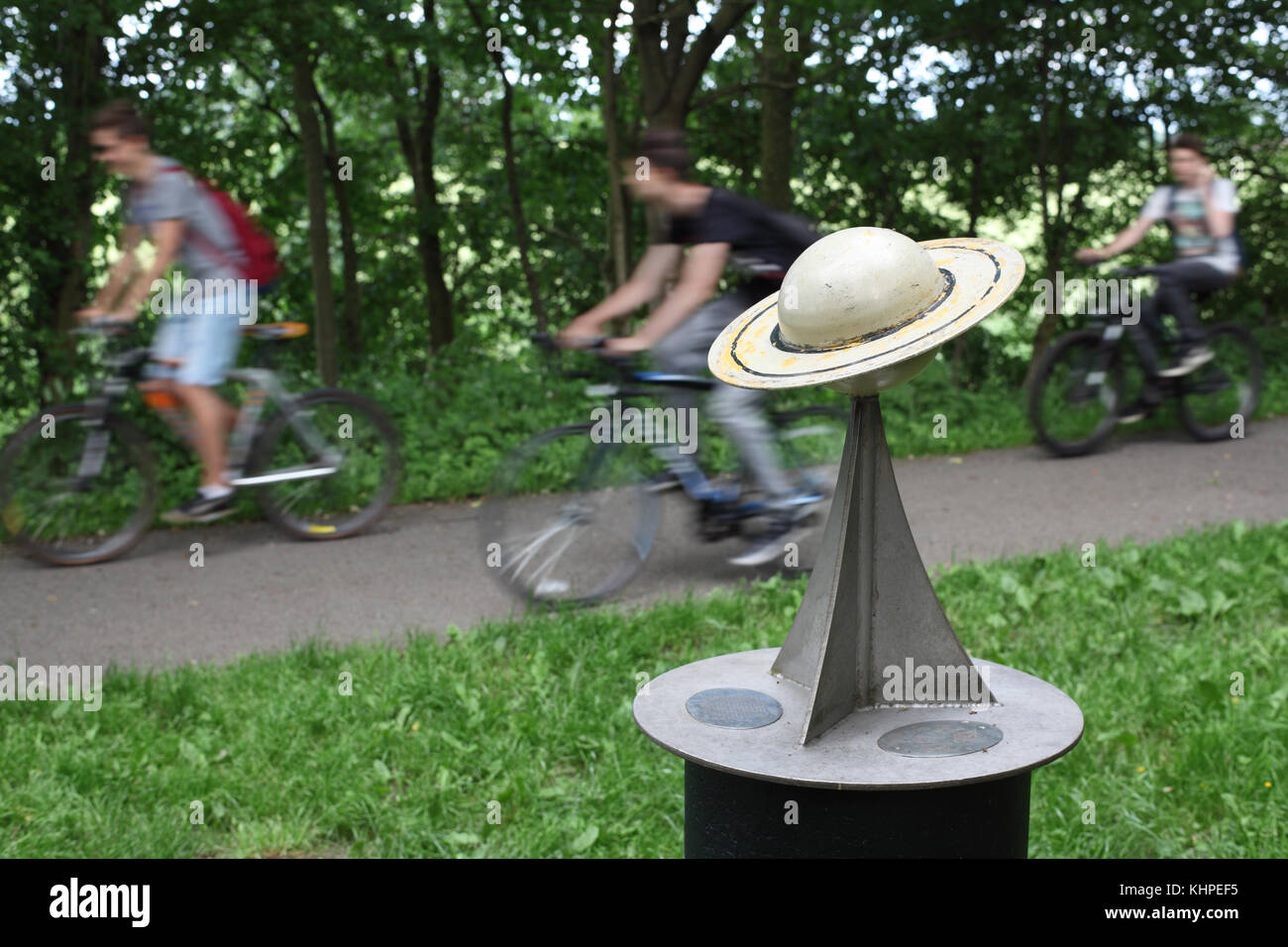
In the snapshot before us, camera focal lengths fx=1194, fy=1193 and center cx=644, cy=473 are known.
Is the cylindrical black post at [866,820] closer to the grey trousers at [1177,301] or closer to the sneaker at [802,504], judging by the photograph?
the sneaker at [802,504]

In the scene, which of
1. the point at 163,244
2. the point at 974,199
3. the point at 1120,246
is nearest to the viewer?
the point at 163,244

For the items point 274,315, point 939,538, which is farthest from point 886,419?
point 274,315

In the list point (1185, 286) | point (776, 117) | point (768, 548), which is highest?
point (776, 117)

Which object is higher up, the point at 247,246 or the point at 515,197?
the point at 515,197

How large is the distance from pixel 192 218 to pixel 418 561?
2260 millimetres

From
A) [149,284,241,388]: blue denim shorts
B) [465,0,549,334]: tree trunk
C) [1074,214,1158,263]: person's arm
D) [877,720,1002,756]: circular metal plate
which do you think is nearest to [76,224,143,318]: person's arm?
[149,284,241,388]: blue denim shorts

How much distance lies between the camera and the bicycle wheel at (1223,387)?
31.0ft

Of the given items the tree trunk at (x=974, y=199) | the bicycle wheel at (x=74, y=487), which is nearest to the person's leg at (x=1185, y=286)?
the tree trunk at (x=974, y=199)

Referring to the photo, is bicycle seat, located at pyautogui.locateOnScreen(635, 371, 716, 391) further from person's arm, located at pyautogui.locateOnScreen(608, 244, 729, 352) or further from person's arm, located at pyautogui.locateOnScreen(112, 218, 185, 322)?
person's arm, located at pyautogui.locateOnScreen(112, 218, 185, 322)

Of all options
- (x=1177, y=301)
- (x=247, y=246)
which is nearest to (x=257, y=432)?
(x=247, y=246)

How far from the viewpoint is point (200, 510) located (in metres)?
6.85

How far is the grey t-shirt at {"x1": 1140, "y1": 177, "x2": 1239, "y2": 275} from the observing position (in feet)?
29.4

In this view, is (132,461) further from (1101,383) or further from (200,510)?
(1101,383)

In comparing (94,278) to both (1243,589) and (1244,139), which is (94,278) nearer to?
(1243,589)
